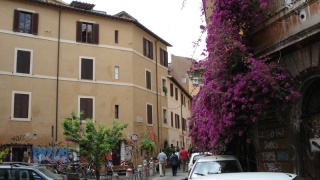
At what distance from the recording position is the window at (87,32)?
111 feet

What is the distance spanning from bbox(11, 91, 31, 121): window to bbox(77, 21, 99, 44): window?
23.0ft

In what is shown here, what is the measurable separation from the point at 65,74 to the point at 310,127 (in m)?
24.6

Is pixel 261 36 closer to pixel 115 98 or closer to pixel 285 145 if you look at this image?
pixel 285 145

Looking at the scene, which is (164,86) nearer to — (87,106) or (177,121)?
(177,121)

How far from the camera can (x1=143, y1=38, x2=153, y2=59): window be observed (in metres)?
39.2

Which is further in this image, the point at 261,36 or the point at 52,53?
the point at 52,53

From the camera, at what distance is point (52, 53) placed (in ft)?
106

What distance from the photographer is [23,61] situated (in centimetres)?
3073

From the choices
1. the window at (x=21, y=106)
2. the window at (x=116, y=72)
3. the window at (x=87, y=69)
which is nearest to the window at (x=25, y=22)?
the window at (x=87, y=69)

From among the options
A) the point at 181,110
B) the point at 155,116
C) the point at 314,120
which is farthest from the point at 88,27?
the point at 314,120

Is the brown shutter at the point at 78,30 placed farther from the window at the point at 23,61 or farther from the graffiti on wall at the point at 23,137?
the graffiti on wall at the point at 23,137

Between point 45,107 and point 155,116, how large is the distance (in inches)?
→ 488

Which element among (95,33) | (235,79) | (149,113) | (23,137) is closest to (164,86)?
(149,113)

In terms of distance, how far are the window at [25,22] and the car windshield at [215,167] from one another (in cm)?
2411
